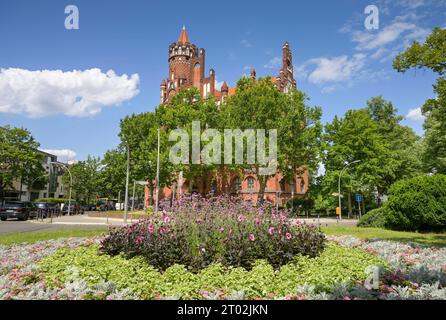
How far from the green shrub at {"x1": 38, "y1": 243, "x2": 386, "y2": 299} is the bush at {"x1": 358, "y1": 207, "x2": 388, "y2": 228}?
14.2 m

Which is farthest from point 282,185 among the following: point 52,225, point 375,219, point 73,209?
point 52,225

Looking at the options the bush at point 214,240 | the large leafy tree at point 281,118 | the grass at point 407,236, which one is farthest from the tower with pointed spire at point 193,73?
the bush at point 214,240

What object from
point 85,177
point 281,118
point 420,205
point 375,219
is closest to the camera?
point 420,205

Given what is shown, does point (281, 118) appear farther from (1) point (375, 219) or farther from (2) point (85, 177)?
(2) point (85, 177)

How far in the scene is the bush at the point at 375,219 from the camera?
19.4 m

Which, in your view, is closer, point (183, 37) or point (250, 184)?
point (250, 184)

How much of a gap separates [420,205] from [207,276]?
1498 cm

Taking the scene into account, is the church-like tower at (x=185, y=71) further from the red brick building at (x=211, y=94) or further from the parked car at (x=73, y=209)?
the parked car at (x=73, y=209)

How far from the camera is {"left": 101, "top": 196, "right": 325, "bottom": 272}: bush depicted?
21.6 ft

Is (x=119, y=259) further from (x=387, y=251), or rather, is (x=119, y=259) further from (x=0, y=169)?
(x=0, y=169)
